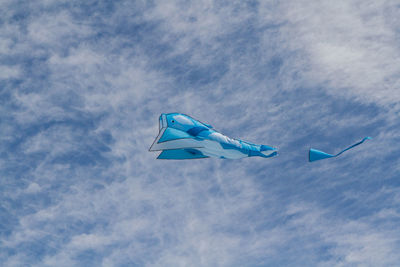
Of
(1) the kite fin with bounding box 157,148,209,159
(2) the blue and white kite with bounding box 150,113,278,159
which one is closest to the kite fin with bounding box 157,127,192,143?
(2) the blue and white kite with bounding box 150,113,278,159

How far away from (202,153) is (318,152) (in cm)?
1541

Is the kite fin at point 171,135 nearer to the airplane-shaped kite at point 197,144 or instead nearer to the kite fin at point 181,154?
the airplane-shaped kite at point 197,144

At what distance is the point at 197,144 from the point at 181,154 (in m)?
3.78

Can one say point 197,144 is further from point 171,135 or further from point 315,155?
point 315,155

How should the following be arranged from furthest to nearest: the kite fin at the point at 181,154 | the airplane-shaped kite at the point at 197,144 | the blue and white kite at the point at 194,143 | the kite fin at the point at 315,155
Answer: the kite fin at the point at 181,154 < the blue and white kite at the point at 194,143 < the airplane-shaped kite at the point at 197,144 < the kite fin at the point at 315,155

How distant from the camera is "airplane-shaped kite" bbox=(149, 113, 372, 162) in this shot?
3844cm

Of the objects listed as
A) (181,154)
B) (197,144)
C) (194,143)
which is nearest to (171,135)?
(194,143)

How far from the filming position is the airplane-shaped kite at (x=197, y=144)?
38.4 m

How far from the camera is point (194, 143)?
4109 centimetres

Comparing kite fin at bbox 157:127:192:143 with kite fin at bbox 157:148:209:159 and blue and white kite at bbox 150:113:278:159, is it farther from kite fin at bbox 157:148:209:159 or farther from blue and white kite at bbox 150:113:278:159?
kite fin at bbox 157:148:209:159

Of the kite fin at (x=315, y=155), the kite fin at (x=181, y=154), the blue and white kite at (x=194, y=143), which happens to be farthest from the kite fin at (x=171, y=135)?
the kite fin at (x=315, y=155)

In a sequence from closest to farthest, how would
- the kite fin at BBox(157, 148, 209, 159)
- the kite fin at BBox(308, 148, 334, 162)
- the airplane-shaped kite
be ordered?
the kite fin at BBox(308, 148, 334, 162) → the airplane-shaped kite → the kite fin at BBox(157, 148, 209, 159)

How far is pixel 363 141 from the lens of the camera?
113 feet

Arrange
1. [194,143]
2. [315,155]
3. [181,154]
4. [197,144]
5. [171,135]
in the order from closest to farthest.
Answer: [315,155] → [171,135] → [194,143] → [197,144] → [181,154]
